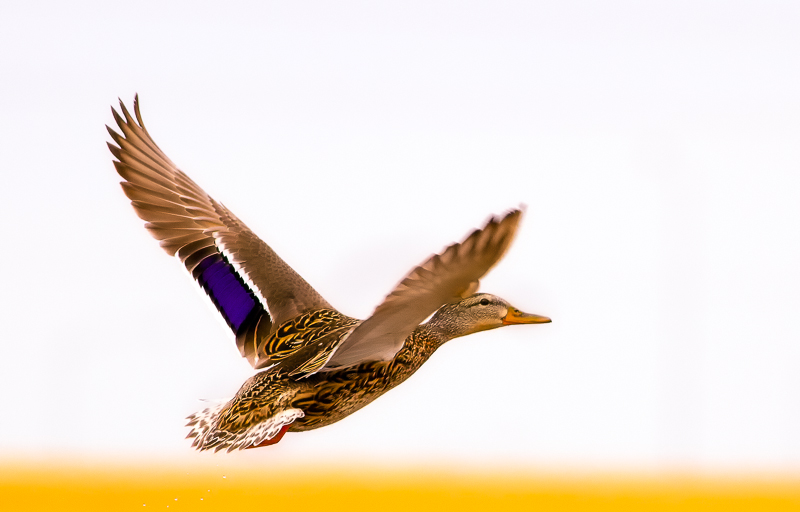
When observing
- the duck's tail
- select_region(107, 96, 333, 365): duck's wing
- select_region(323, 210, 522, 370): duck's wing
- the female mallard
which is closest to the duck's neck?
the female mallard

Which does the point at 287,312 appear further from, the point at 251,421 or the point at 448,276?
the point at 448,276

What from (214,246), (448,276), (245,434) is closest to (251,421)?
(245,434)

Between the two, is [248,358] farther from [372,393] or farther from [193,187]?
[193,187]

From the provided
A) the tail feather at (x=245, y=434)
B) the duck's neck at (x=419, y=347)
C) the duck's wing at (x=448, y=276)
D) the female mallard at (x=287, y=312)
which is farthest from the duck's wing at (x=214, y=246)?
the duck's wing at (x=448, y=276)

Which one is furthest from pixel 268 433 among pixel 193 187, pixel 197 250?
pixel 193 187

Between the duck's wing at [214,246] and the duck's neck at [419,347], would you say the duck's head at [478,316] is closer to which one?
the duck's neck at [419,347]

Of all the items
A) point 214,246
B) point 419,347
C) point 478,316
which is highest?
point 214,246

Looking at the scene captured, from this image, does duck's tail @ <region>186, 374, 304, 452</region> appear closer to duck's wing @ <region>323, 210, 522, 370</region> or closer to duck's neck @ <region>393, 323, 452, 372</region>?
duck's neck @ <region>393, 323, 452, 372</region>
